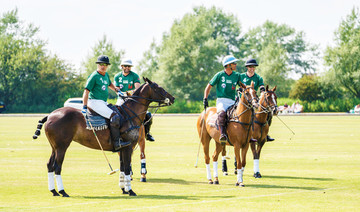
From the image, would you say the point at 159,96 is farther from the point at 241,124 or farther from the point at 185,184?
the point at 185,184

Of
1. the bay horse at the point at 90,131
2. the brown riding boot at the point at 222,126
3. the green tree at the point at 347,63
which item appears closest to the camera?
the bay horse at the point at 90,131

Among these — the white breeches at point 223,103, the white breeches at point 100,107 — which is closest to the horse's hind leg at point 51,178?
the white breeches at point 100,107

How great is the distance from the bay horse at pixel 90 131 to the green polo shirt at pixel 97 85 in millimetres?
499

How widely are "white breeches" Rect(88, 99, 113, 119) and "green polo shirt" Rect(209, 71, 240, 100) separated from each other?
2.91 m

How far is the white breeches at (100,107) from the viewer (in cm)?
1156

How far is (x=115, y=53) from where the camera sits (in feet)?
310

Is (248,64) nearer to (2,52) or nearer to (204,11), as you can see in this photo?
(2,52)

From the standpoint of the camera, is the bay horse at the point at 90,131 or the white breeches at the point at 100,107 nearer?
the bay horse at the point at 90,131

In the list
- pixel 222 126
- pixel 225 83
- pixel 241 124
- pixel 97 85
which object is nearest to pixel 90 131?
pixel 97 85

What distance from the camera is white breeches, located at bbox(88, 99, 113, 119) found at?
11.6 m

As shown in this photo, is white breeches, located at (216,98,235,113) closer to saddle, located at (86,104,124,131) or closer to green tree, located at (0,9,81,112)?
saddle, located at (86,104,124,131)

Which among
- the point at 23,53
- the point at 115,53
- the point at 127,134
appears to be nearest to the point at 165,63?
the point at 115,53

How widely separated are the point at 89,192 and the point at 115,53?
277 feet

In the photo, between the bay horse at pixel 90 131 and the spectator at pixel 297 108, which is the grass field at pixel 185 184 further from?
the spectator at pixel 297 108
